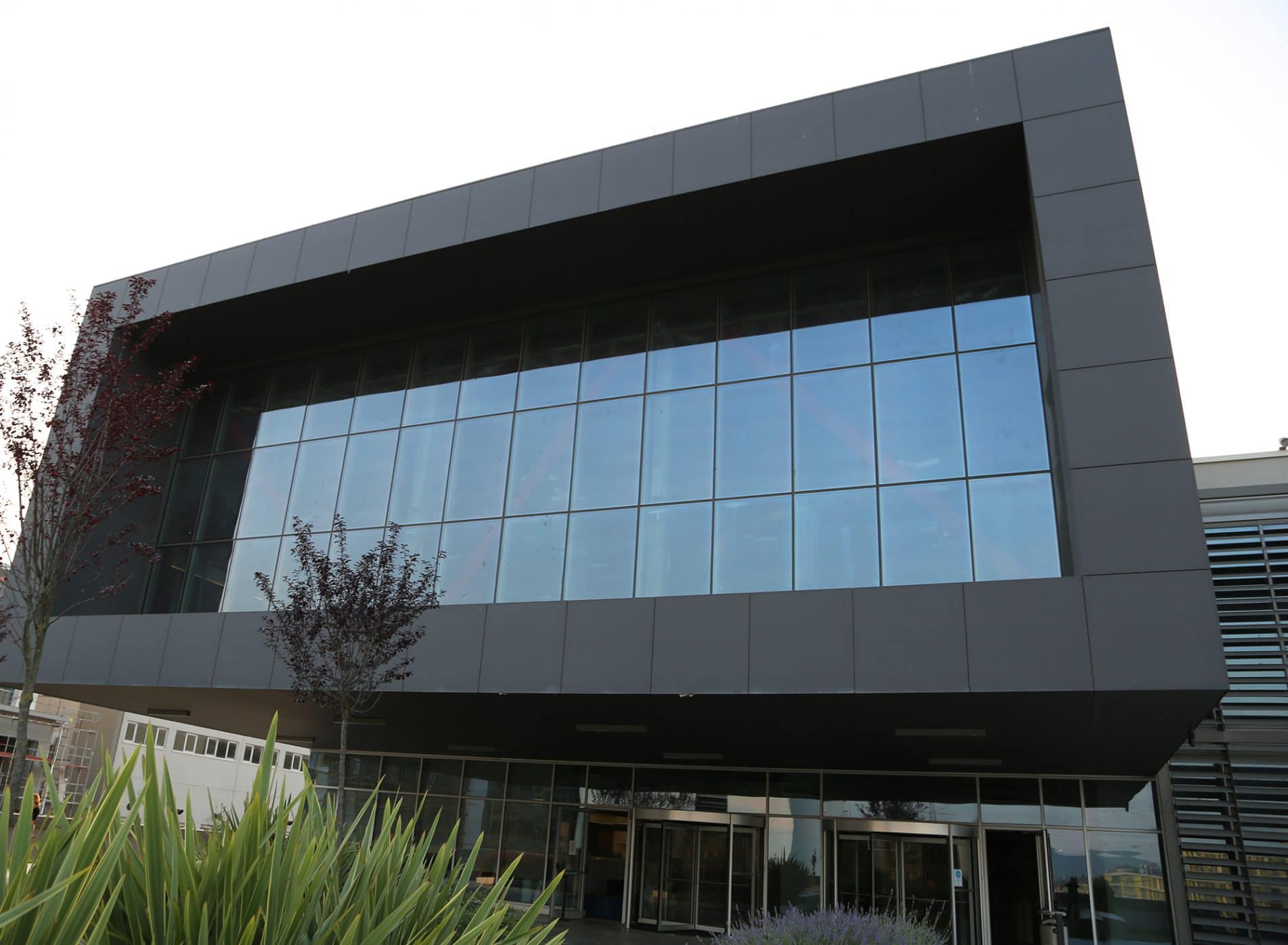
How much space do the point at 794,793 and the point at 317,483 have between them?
12.5 m

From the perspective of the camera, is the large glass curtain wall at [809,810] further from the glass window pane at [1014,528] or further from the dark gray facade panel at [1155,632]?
the dark gray facade panel at [1155,632]

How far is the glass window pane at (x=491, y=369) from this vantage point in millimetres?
20438

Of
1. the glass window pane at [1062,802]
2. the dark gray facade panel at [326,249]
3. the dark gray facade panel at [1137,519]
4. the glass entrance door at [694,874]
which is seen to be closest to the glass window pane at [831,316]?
the dark gray facade panel at [1137,519]

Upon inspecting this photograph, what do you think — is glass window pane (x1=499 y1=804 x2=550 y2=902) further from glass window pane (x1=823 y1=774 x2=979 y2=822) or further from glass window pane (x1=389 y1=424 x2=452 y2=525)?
glass window pane (x1=389 y1=424 x2=452 y2=525)

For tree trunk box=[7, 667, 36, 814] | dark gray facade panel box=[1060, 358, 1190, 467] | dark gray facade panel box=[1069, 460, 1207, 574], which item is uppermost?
dark gray facade panel box=[1060, 358, 1190, 467]

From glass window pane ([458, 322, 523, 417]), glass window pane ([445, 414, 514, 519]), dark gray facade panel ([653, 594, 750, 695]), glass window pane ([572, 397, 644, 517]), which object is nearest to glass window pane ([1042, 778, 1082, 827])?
dark gray facade panel ([653, 594, 750, 695])

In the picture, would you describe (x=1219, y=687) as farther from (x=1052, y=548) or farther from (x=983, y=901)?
(x=983, y=901)

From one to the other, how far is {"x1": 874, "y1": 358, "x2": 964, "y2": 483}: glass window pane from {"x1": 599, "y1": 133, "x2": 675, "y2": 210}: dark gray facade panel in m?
5.29

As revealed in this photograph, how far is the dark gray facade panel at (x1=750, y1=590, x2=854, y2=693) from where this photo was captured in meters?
13.7

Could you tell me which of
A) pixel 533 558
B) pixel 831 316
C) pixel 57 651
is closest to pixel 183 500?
pixel 57 651

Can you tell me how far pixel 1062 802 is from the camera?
59.8 ft

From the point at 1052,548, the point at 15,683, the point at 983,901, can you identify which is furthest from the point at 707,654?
the point at 15,683

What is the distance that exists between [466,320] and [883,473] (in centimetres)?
1009

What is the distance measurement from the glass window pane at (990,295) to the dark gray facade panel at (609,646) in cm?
759
